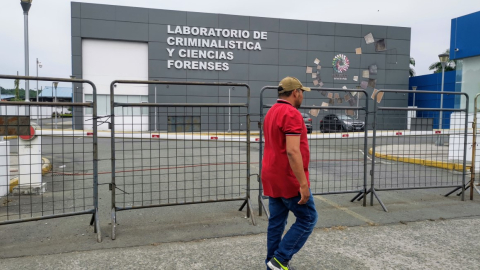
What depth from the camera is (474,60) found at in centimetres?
1236

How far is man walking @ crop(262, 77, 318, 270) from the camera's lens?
318 cm

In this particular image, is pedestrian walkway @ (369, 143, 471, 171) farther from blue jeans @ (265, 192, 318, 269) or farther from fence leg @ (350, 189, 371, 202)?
blue jeans @ (265, 192, 318, 269)

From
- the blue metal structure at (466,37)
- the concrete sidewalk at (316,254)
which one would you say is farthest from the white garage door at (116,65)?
the concrete sidewalk at (316,254)

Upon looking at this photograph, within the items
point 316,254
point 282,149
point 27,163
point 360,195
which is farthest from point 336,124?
point 27,163

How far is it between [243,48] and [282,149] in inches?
1127

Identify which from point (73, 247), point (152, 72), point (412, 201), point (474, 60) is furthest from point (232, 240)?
point (152, 72)

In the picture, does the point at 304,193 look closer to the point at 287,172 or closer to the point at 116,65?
the point at 287,172

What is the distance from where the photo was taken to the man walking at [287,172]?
10.4 ft

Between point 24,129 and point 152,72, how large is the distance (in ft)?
82.9

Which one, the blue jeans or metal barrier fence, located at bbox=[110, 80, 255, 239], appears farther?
metal barrier fence, located at bbox=[110, 80, 255, 239]

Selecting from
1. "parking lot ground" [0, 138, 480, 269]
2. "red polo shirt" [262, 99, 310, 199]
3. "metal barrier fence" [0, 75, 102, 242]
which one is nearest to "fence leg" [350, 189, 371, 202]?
"parking lot ground" [0, 138, 480, 269]

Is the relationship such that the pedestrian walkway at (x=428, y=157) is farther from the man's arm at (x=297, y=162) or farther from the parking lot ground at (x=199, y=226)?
the man's arm at (x=297, y=162)

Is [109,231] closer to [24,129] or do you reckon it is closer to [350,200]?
[24,129]

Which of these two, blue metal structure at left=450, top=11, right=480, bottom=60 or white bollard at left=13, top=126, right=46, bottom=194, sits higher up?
blue metal structure at left=450, top=11, right=480, bottom=60
